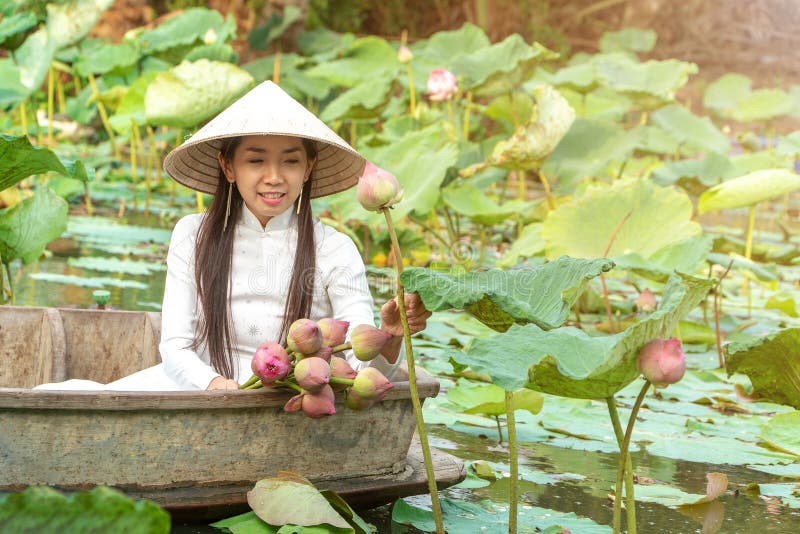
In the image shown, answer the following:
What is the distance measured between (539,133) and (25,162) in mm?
1963

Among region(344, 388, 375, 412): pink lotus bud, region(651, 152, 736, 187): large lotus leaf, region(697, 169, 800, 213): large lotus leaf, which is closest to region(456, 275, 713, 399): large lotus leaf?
region(344, 388, 375, 412): pink lotus bud

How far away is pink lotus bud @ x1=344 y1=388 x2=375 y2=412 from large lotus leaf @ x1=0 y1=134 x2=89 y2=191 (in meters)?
1.01

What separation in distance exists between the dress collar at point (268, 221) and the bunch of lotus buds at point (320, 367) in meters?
0.41

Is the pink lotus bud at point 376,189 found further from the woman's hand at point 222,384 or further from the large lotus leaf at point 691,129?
the large lotus leaf at point 691,129

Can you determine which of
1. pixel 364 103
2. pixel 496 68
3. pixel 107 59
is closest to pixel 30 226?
pixel 496 68

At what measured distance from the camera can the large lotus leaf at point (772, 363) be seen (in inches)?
73.0

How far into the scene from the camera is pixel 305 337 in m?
1.63

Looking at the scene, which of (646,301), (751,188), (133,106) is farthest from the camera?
(133,106)

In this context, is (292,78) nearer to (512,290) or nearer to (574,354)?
(512,290)

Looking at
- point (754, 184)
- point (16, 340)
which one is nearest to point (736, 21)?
point (754, 184)

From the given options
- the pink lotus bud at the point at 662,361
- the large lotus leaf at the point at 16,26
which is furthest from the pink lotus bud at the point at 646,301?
the large lotus leaf at the point at 16,26

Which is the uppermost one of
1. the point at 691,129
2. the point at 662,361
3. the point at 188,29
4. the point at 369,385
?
the point at 188,29

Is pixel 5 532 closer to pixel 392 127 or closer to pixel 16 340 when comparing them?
pixel 16 340

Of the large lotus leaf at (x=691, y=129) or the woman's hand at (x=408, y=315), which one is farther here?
the large lotus leaf at (x=691, y=129)
